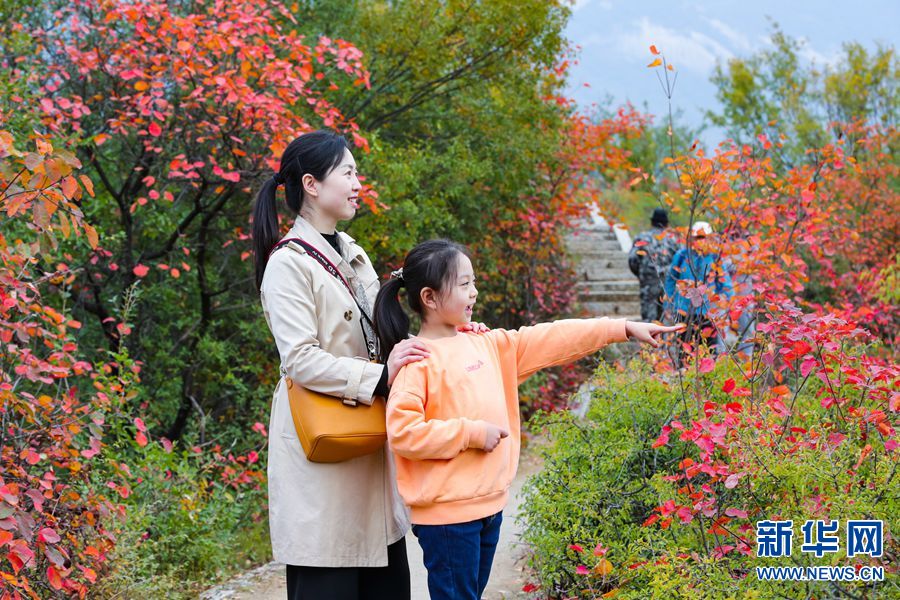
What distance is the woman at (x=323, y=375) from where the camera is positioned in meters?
2.31

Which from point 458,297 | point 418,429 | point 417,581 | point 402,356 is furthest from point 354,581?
point 417,581

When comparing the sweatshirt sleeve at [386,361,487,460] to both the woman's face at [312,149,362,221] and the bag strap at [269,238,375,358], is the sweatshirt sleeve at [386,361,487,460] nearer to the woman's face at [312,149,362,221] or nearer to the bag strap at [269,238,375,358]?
the bag strap at [269,238,375,358]

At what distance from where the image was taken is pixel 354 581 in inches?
96.3

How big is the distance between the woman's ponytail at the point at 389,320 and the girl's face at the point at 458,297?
0.10 meters

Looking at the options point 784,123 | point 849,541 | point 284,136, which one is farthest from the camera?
point 784,123

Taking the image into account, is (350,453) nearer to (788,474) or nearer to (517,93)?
(788,474)

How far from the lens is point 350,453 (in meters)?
2.35

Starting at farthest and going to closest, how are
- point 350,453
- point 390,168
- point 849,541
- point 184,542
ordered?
point 390,168 < point 184,542 < point 849,541 < point 350,453

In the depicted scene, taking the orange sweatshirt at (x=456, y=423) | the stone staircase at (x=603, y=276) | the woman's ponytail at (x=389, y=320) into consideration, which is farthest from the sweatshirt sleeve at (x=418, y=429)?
the stone staircase at (x=603, y=276)

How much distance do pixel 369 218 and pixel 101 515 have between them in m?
3.13

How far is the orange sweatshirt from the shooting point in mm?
2277

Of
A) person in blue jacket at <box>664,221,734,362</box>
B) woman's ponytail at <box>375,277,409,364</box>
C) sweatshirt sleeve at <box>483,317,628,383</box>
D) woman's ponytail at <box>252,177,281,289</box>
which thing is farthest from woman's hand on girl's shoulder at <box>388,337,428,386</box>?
person in blue jacket at <box>664,221,734,362</box>

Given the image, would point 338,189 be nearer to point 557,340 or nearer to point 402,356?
point 402,356

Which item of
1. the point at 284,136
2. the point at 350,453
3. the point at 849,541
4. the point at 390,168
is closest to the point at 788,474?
the point at 849,541
